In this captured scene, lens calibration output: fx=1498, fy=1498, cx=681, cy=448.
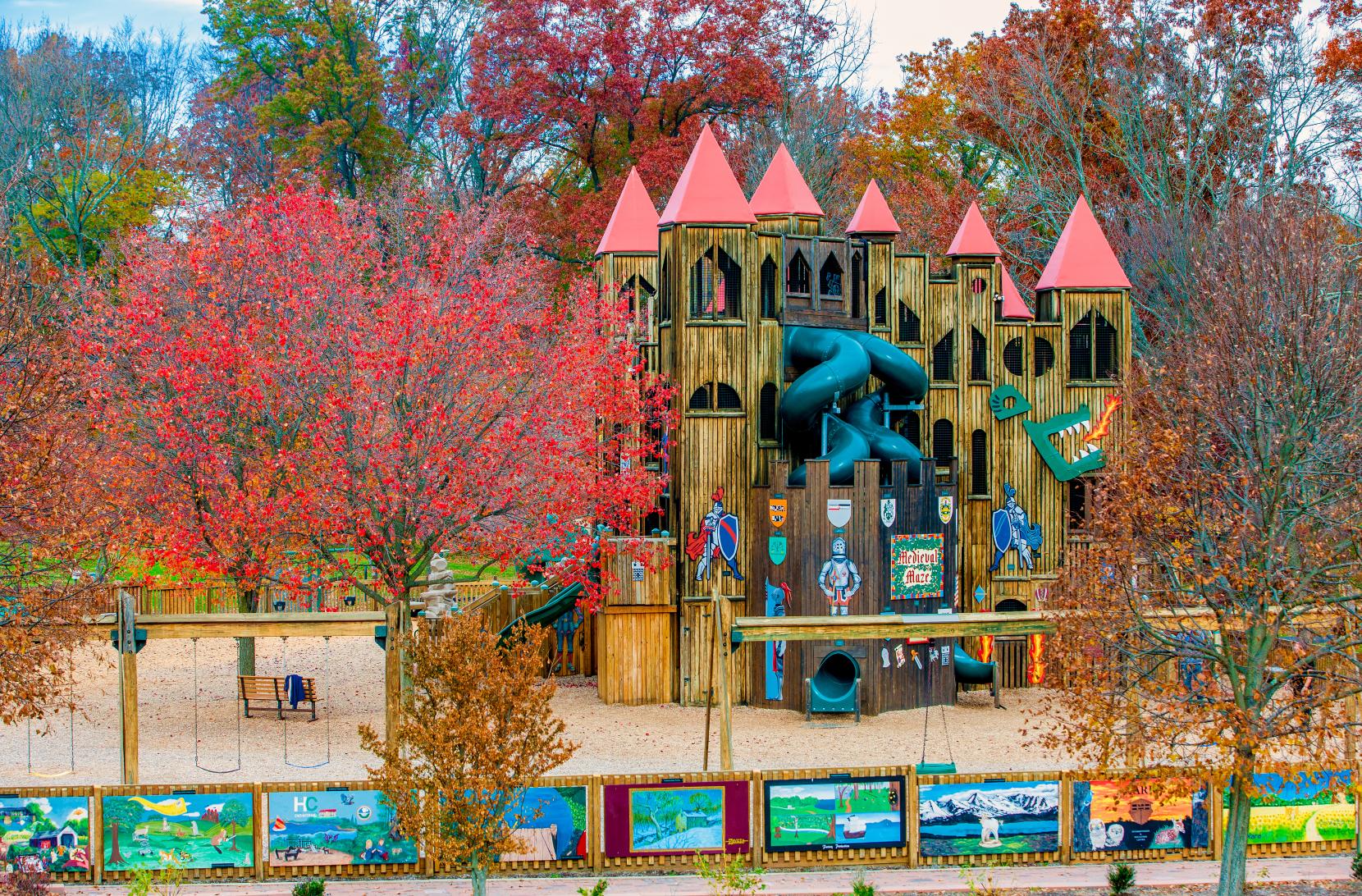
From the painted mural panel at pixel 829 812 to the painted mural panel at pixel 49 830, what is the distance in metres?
7.79

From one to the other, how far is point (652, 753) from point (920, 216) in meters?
30.7

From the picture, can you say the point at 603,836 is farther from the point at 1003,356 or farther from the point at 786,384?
the point at 1003,356

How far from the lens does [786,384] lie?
27.5m

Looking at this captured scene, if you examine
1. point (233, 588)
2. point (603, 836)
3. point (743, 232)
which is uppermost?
point (743, 232)

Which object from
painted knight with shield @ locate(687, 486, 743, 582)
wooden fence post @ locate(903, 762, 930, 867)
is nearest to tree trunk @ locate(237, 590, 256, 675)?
painted knight with shield @ locate(687, 486, 743, 582)

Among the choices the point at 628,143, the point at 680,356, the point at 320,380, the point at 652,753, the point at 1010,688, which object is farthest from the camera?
the point at 628,143

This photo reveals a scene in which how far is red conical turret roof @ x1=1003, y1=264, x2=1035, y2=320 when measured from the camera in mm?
30031

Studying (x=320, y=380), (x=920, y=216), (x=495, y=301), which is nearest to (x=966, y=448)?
(x=495, y=301)

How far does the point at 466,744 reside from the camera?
49.9ft

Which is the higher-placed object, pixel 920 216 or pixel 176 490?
pixel 920 216

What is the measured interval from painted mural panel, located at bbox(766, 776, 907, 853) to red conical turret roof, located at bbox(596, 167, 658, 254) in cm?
1515

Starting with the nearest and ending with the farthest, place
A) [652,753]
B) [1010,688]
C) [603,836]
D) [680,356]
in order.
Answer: [603,836]
[652,753]
[680,356]
[1010,688]

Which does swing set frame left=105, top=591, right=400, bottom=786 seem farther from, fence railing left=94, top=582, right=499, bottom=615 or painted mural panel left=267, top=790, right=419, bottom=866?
fence railing left=94, top=582, right=499, bottom=615

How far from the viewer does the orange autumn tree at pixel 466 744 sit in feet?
50.0
